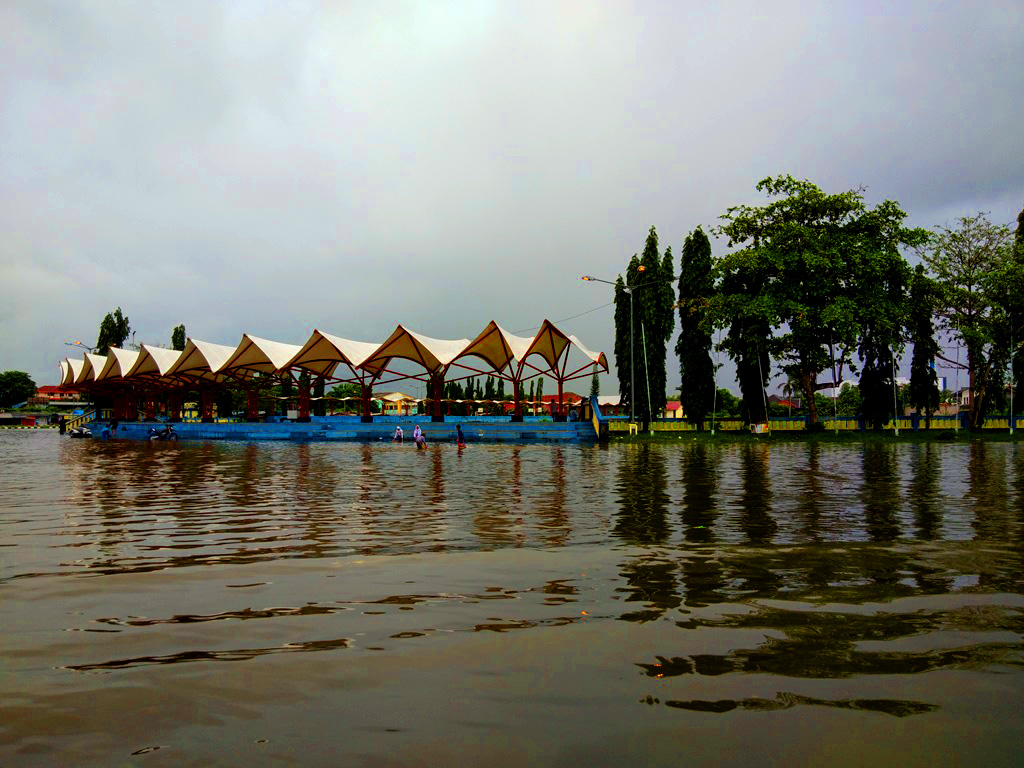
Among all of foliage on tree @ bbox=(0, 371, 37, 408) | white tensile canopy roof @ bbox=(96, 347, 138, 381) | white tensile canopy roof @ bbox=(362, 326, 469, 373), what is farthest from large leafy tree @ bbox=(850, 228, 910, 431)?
foliage on tree @ bbox=(0, 371, 37, 408)

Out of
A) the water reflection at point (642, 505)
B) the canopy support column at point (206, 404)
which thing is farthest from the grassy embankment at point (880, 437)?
the canopy support column at point (206, 404)

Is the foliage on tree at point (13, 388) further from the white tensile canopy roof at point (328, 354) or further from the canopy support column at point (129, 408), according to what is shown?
the white tensile canopy roof at point (328, 354)

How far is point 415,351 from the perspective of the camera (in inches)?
1880

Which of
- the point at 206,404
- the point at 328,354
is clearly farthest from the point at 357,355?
the point at 206,404

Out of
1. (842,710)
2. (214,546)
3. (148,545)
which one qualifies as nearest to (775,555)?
(842,710)

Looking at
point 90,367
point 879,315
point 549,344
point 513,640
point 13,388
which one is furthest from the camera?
point 13,388

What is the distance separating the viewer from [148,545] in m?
6.66

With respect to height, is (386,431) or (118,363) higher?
(118,363)

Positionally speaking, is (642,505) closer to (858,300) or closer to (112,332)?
(858,300)

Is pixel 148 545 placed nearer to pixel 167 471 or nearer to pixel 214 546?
pixel 214 546

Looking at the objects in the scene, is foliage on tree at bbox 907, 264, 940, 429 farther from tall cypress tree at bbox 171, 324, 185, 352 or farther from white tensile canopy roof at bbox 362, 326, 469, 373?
tall cypress tree at bbox 171, 324, 185, 352

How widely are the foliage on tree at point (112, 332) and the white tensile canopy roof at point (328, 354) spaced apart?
4051 cm

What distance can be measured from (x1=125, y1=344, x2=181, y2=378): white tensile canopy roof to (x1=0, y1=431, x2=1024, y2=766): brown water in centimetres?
5396

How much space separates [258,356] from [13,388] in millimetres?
107902
